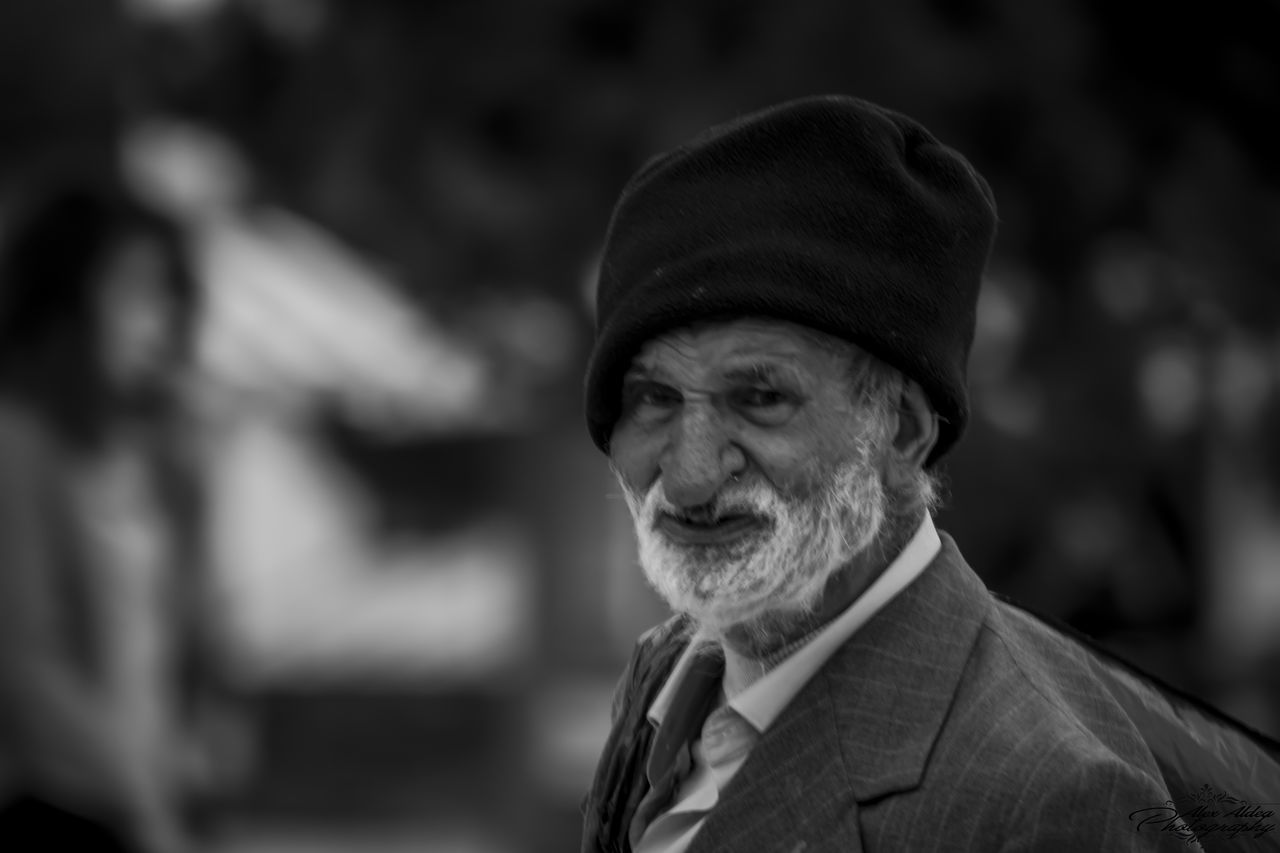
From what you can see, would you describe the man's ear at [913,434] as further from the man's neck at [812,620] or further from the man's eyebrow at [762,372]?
the man's eyebrow at [762,372]

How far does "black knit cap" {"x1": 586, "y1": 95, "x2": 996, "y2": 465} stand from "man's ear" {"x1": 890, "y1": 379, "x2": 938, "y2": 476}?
0.12 ft

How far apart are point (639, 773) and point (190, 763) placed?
159 inches

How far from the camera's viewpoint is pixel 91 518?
13.3ft

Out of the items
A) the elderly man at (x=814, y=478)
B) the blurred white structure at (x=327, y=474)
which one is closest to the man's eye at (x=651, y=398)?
the elderly man at (x=814, y=478)

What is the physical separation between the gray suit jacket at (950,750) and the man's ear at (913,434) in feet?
0.39

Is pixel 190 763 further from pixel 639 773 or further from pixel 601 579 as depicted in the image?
pixel 639 773

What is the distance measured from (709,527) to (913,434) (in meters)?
0.29

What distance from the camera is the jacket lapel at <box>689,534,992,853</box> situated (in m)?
1.71

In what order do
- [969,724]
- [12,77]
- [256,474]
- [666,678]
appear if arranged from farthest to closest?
[256,474]
[12,77]
[666,678]
[969,724]

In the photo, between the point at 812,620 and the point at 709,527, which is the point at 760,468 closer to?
the point at 709,527

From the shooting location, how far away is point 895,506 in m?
1.99

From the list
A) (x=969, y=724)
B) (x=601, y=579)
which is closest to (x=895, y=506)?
(x=969, y=724)

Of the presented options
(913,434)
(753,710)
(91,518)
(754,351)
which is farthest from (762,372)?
(91,518)

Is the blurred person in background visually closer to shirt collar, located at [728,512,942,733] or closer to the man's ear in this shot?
shirt collar, located at [728,512,942,733]
